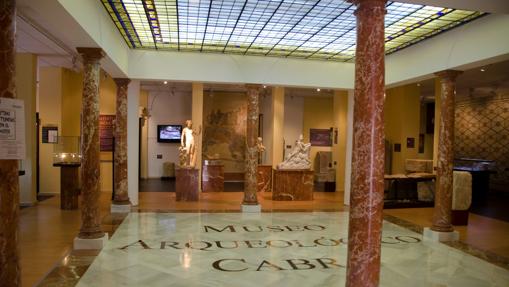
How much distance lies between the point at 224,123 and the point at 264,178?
4.20 m

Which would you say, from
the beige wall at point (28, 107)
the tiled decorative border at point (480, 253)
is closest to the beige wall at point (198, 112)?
the beige wall at point (28, 107)

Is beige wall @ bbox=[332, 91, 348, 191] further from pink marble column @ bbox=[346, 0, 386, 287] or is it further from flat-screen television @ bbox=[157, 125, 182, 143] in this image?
pink marble column @ bbox=[346, 0, 386, 287]

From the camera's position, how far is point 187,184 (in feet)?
38.7

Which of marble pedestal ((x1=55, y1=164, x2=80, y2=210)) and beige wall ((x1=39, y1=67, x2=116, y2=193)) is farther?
beige wall ((x1=39, y1=67, x2=116, y2=193))

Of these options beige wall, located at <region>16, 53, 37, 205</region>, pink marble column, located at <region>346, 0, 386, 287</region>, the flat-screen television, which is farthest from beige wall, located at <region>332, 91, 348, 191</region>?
pink marble column, located at <region>346, 0, 386, 287</region>

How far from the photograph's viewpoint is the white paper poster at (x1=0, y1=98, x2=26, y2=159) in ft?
11.5

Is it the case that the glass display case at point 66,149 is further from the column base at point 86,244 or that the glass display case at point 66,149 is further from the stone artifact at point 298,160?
the stone artifact at point 298,160

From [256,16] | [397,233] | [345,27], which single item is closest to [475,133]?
[397,233]

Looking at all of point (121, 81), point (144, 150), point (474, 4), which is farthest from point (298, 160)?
point (474, 4)

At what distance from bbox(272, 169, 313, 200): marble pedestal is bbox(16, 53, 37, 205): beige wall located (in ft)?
22.2

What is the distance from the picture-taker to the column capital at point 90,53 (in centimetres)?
684

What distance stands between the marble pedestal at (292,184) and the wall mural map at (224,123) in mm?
5559

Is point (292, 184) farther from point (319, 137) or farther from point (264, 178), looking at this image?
point (319, 137)

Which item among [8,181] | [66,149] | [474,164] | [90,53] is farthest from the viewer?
[474,164]
